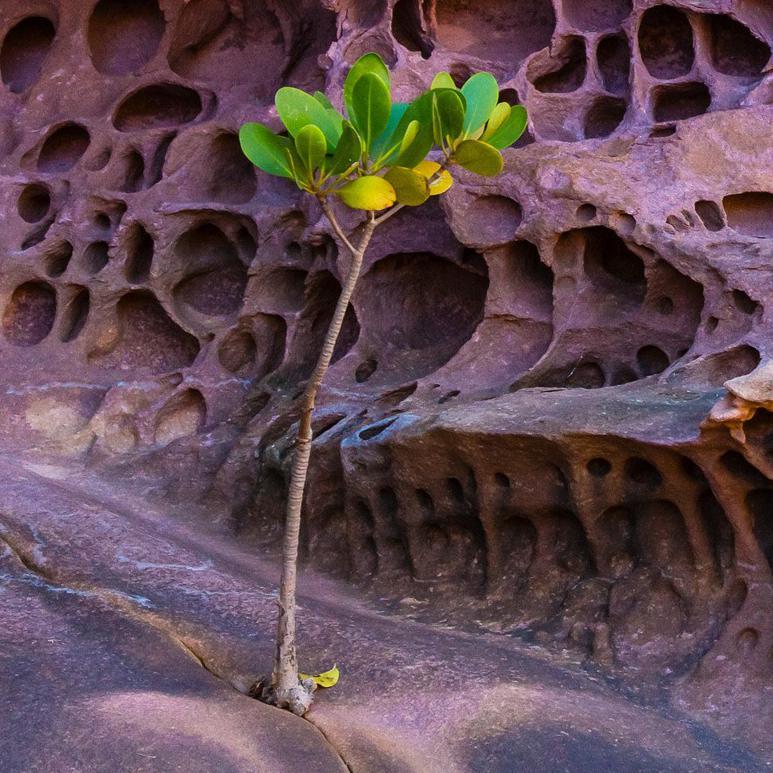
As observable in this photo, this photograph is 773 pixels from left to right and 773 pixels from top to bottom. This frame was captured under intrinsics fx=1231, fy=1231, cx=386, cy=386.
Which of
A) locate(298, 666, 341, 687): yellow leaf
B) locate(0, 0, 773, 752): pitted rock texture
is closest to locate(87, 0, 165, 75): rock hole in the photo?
locate(0, 0, 773, 752): pitted rock texture

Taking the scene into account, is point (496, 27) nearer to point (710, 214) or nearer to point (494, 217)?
point (494, 217)

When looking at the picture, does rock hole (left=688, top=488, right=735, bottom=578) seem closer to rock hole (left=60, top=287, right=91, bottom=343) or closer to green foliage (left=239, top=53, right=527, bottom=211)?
green foliage (left=239, top=53, right=527, bottom=211)

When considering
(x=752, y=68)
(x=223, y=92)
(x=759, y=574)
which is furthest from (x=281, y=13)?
(x=759, y=574)

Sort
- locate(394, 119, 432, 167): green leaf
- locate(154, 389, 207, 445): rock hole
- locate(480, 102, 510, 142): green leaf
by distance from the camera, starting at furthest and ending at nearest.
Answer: locate(154, 389, 207, 445): rock hole → locate(480, 102, 510, 142): green leaf → locate(394, 119, 432, 167): green leaf

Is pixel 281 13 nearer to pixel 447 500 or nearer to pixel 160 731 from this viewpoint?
pixel 447 500

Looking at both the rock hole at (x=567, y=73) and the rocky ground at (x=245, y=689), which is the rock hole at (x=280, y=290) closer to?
the rock hole at (x=567, y=73)

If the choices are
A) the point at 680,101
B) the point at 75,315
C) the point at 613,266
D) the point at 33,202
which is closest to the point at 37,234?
the point at 33,202
